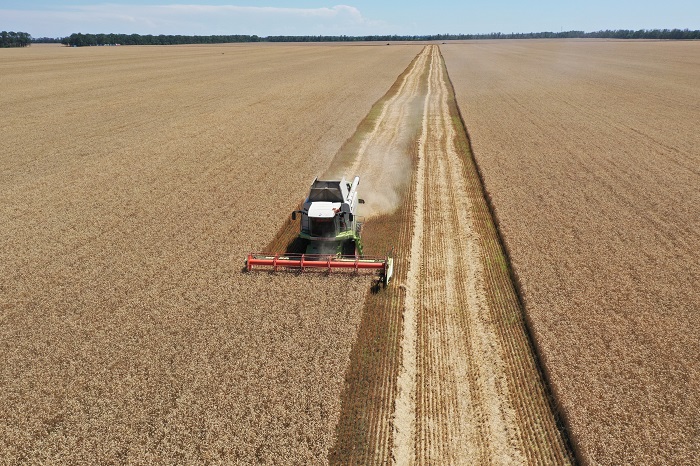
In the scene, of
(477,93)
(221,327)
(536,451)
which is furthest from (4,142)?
(477,93)

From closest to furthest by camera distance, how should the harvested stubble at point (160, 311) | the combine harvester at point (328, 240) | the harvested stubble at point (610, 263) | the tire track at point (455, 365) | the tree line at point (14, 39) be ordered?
the harvested stubble at point (160, 311) → the tire track at point (455, 365) → the harvested stubble at point (610, 263) → the combine harvester at point (328, 240) → the tree line at point (14, 39)

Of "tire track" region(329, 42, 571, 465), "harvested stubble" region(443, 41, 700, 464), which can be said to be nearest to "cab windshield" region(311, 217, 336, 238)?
"tire track" region(329, 42, 571, 465)

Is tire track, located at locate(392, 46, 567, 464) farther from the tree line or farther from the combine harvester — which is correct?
the tree line

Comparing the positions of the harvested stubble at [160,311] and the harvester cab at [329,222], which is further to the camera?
the harvester cab at [329,222]

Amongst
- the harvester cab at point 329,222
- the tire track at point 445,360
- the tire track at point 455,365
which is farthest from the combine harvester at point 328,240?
the tire track at point 455,365

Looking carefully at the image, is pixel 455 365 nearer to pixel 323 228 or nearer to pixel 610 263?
pixel 323 228

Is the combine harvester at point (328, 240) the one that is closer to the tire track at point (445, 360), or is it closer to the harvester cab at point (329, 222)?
the harvester cab at point (329, 222)
